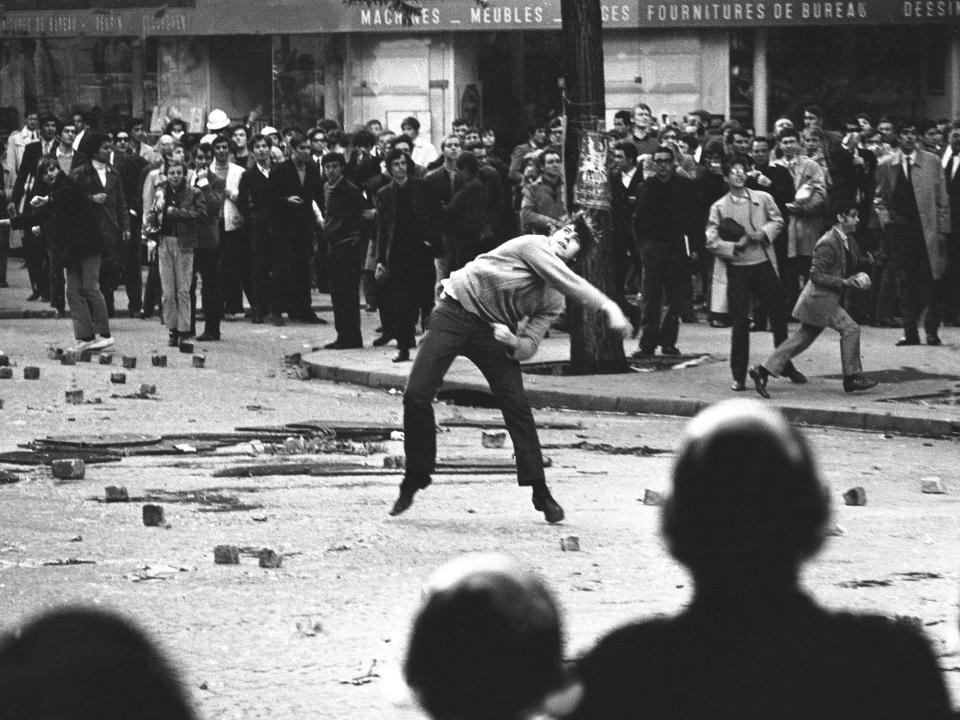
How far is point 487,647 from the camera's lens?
1988 mm

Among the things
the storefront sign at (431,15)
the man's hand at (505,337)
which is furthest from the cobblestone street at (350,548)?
the storefront sign at (431,15)

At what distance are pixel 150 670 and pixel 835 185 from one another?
16.2m

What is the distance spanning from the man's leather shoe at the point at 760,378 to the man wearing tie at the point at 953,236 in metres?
4.59

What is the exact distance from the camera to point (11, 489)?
34.0 feet

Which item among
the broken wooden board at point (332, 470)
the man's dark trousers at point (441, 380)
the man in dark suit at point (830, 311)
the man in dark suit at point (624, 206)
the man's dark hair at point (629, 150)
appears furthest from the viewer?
the man's dark hair at point (629, 150)

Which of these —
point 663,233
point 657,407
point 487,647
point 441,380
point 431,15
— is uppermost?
point 431,15

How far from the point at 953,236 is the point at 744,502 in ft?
56.0

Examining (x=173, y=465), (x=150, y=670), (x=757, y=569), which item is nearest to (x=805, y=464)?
(x=757, y=569)

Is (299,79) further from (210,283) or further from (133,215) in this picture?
(210,283)

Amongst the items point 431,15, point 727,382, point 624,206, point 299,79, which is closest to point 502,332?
point 727,382

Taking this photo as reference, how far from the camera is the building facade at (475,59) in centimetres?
3036

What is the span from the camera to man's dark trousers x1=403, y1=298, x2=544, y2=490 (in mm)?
9508

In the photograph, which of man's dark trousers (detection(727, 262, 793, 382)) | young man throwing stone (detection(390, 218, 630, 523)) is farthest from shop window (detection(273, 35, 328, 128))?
young man throwing stone (detection(390, 218, 630, 523))

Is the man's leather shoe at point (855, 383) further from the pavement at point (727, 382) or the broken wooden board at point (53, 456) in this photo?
the broken wooden board at point (53, 456)
